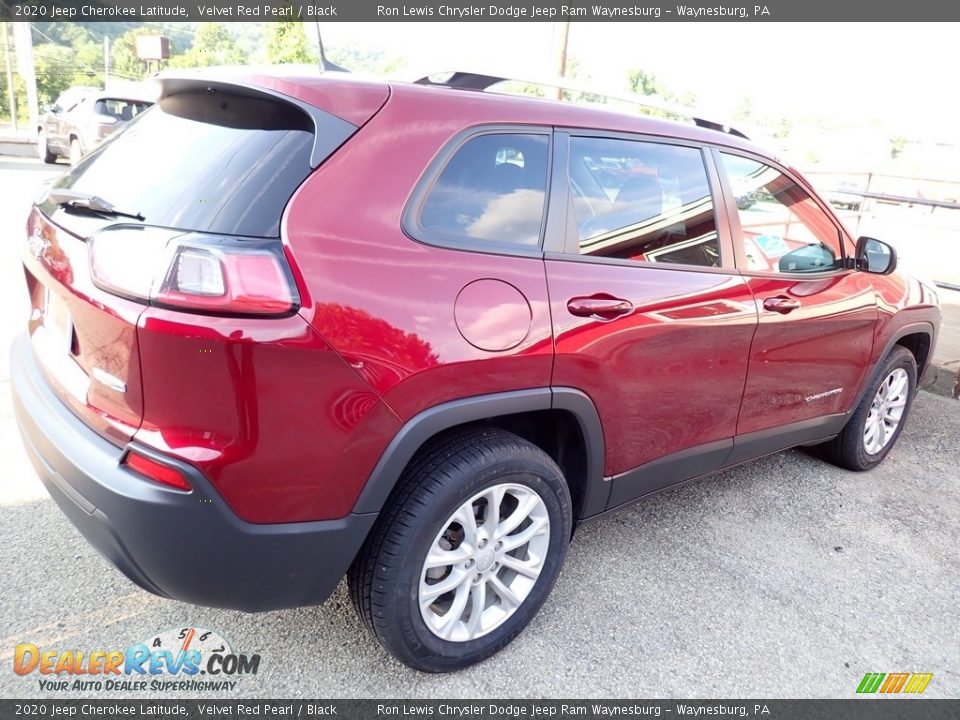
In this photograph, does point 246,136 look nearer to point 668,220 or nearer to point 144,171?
point 144,171

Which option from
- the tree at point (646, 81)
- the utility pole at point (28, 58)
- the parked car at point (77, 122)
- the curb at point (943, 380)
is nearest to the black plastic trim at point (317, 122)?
the curb at point (943, 380)

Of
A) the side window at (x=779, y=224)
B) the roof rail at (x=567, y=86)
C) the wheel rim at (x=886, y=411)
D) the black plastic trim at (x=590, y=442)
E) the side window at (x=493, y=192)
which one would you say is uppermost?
the roof rail at (x=567, y=86)

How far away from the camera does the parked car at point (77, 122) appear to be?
14109 mm

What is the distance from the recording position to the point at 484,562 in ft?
7.64

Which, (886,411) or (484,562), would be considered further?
(886,411)

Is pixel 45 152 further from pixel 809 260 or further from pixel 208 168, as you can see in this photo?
pixel 809 260

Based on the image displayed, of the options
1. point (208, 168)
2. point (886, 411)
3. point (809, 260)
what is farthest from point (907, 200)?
point (208, 168)

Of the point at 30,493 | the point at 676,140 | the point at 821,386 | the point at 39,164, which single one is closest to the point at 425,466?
the point at 676,140

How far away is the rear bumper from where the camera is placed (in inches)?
70.1

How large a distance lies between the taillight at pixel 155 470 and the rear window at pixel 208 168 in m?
0.59

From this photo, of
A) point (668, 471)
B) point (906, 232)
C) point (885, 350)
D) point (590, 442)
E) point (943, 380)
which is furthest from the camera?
point (906, 232)

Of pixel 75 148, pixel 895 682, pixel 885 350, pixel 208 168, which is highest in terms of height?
pixel 208 168

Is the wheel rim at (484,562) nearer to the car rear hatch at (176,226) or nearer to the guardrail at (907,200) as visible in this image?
the car rear hatch at (176,226)

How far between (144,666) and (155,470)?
→ 2.88ft
